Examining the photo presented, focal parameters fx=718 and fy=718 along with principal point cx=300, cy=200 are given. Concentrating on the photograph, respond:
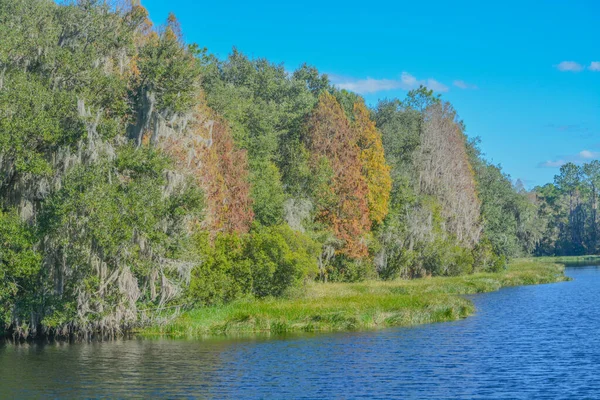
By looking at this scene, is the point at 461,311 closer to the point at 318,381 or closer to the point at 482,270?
the point at 318,381

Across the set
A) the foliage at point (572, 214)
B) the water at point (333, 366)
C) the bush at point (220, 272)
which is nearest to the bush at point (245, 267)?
the bush at point (220, 272)

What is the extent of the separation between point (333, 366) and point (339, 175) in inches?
1474

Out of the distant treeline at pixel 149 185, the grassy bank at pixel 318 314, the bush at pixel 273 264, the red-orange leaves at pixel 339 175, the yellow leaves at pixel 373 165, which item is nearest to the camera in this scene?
the distant treeline at pixel 149 185

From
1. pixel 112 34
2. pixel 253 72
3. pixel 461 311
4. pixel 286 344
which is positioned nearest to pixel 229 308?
pixel 286 344

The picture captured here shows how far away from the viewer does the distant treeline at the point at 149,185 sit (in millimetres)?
35438

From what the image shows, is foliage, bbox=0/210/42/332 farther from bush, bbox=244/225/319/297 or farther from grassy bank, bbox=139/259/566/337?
bush, bbox=244/225/319/297

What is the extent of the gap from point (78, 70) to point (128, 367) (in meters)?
18.5

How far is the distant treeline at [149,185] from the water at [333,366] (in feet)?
13.1

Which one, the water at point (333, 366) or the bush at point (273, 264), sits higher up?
the bush at point (273, 264)

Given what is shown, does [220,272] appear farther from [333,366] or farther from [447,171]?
[447,171]

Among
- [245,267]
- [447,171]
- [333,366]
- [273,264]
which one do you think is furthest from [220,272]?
[447,171]

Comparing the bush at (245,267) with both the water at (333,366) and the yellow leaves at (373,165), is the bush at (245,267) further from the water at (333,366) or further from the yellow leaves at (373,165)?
the yellow leaves at (373,165)

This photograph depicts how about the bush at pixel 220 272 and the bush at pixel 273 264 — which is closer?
the bush at pixel 220 272

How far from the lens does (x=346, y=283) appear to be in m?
62.6
